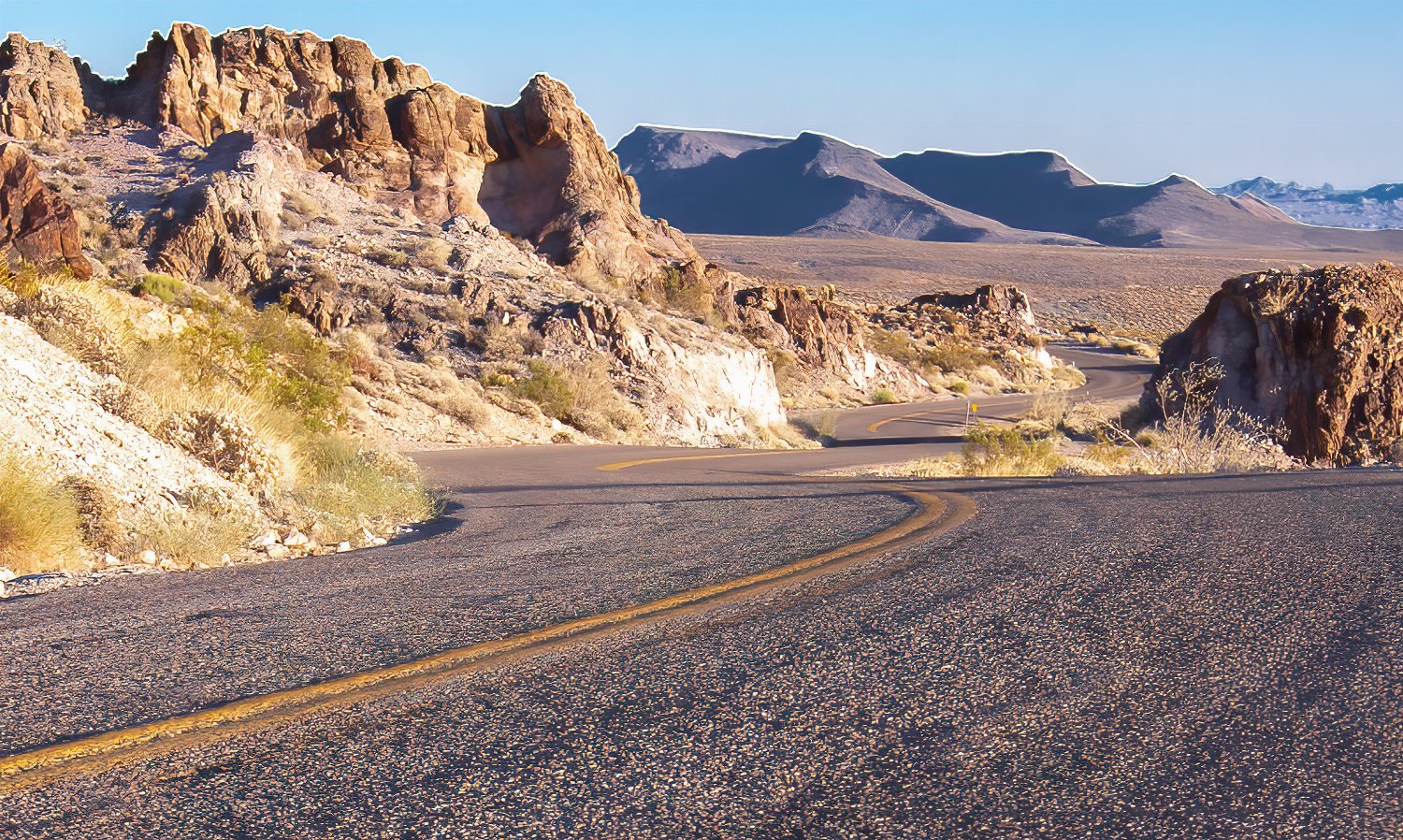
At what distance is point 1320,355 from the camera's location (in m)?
24.7

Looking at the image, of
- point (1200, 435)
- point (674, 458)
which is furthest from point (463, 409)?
point (1200, 435)

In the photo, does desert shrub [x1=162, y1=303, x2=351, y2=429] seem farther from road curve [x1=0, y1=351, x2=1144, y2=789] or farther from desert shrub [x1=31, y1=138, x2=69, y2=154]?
desert shrub [x1=31, y1=138, x2=69, y2=154]

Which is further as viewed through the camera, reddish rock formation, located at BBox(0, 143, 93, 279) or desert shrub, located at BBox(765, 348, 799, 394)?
desert shrub, located at BBox(765, 348, 799, 394)

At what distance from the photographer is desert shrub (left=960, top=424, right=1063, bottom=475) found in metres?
21.4

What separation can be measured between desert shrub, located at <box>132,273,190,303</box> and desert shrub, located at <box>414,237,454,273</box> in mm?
8072

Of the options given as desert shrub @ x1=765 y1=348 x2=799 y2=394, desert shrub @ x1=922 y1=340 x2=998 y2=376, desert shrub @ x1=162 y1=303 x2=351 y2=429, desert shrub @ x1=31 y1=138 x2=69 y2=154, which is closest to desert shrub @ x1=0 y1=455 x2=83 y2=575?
desert shrub @ x1=162 y1=303 x2=351 y2=429

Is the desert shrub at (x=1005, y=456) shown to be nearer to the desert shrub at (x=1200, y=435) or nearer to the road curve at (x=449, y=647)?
the desert shrub at (x=1200, y=435)

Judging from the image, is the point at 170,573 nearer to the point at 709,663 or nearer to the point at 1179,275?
the point at 709,663

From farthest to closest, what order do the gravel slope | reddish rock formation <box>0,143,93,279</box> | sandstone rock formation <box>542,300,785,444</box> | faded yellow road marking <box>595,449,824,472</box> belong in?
sandstone rock formation <box>542,300,785,444</box> < reddish rock formation <box>0,143,93,279</box> < faded yellow road marking <box>595,449,824,472</box> < the gravel slope

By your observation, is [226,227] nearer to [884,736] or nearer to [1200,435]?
[1200,435]

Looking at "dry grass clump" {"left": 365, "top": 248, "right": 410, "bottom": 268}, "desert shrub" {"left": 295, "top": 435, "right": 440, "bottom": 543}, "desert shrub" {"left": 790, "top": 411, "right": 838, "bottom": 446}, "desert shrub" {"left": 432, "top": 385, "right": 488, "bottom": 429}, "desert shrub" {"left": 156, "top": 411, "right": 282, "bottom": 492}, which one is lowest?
"desert shrub" {"left": 790, "top": 411, "right": 838, "bottom": 446}

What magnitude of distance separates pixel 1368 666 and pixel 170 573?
6884 mm

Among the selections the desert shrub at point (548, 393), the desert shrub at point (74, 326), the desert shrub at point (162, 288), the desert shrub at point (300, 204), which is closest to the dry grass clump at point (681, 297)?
the desert shrub at point (300, 204)

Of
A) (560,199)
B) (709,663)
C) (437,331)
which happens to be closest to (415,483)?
(709,663)
